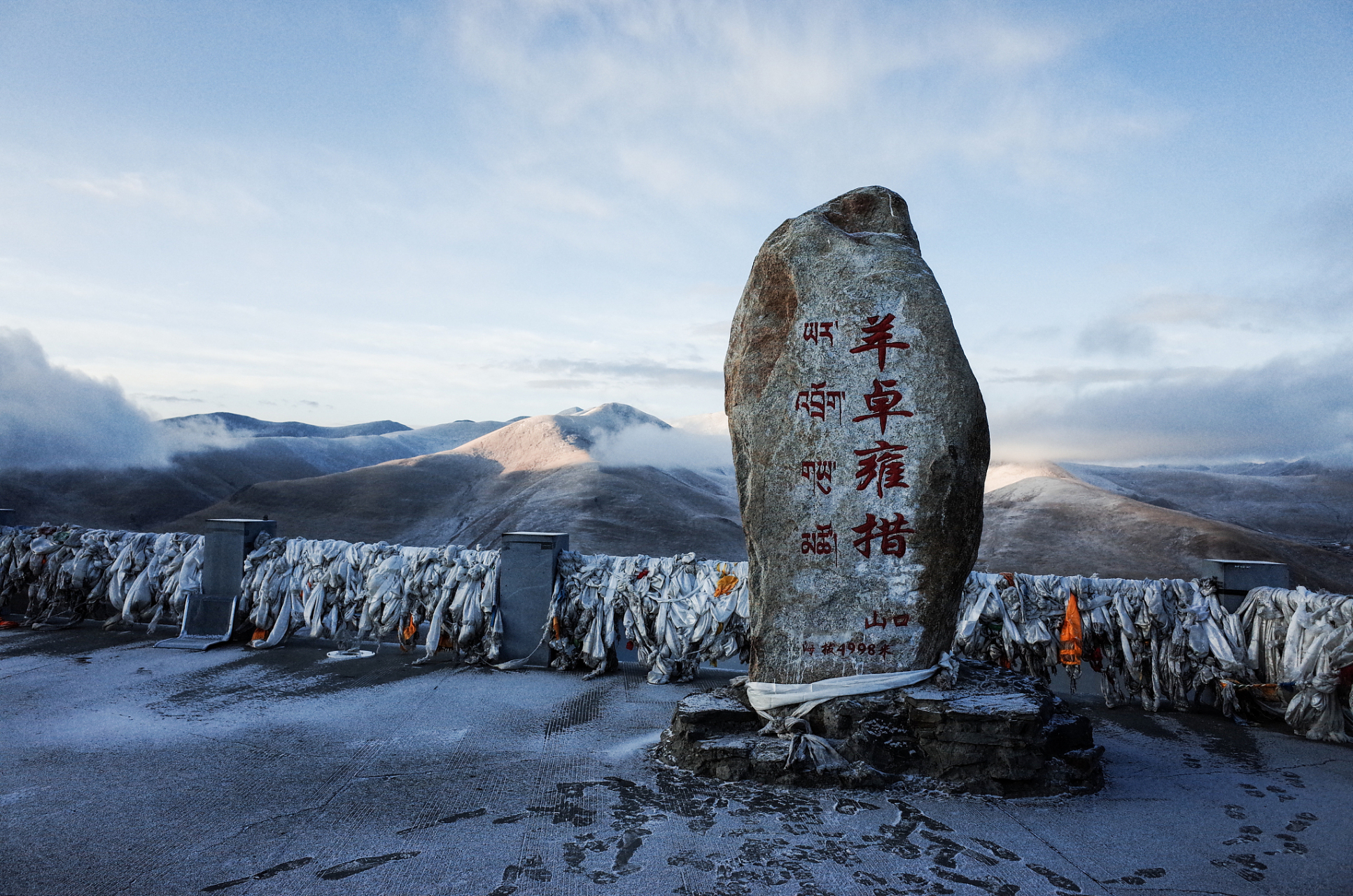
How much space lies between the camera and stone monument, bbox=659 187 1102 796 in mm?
4945

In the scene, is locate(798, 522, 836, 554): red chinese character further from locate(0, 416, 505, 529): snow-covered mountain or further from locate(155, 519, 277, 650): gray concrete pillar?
locate(0, 416, 505, 529): snow-covered mountain

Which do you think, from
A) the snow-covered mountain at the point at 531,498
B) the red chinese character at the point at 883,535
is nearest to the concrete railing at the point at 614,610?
the red chinese character at the point at 883,535

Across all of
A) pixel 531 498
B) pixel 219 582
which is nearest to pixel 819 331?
pixel 219 582

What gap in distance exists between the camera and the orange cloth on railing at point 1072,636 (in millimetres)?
6973

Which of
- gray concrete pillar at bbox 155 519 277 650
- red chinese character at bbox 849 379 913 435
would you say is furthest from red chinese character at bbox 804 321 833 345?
gray concrete pillar at bbox 155 519 277 650

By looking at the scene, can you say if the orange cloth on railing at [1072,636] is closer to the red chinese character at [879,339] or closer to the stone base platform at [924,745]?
the stone base platform at [924,745]

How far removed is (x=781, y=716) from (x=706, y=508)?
30.7 metres

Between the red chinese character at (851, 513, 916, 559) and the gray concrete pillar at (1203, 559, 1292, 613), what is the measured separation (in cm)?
391

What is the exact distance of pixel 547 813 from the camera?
4195mm

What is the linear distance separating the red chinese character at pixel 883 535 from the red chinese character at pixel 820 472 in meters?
0.34

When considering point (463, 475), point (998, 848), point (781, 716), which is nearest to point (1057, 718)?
point (998, 848)

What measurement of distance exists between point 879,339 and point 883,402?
46cm

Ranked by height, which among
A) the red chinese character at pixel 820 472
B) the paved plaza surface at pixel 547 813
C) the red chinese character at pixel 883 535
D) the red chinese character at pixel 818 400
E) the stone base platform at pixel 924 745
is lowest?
the paved plaza surface at pixel 547 813

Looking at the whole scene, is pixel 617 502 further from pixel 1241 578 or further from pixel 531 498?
pixel 1241 578
